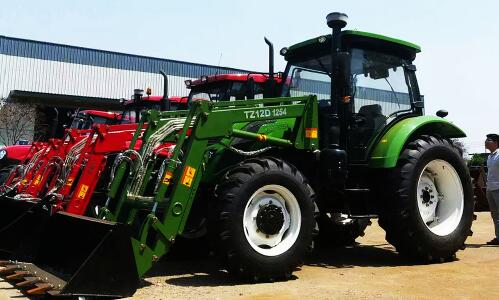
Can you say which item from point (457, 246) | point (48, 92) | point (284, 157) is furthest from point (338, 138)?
point (48, 92)

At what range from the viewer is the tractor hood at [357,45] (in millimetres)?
5969

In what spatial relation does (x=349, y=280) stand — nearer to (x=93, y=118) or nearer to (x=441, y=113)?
(x=441, y=113)

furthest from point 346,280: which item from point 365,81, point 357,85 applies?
point 365,81

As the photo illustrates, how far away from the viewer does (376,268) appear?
562 cm

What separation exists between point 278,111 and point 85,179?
82.0 inches

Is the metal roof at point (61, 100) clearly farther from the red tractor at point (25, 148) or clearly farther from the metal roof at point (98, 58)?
the red tractor at point (25, 148)

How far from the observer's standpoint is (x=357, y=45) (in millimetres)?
6043

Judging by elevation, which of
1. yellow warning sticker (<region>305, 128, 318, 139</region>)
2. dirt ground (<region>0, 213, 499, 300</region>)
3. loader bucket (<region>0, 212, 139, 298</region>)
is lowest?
dirt ground (<region>0, 213, 499, 300</region>)

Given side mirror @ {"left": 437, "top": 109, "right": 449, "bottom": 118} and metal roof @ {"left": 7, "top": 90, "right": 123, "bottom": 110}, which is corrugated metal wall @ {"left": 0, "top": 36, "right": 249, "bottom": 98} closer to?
metal roof @ {"left": 7, "top": 90, "right": 123, "bottom": 110}

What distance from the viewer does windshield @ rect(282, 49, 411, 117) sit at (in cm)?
608

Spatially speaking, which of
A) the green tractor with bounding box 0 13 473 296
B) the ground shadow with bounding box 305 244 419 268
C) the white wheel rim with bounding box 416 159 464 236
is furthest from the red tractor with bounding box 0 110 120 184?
the white wheel rim with bounding box 416 159 464 236

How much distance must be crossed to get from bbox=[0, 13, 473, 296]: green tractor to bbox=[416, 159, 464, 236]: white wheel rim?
12 mm

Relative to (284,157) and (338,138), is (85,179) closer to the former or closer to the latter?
(284,157)

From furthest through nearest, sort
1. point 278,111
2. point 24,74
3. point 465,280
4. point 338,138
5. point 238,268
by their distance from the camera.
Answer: point 24,74
point 338,138
point 278,111
point 465,280
point 238,268
